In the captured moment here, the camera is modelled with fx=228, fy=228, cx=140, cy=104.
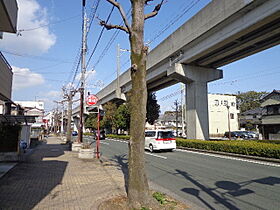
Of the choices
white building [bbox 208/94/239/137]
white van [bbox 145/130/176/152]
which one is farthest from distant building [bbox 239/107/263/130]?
white van [bbox 145/130/176/152]

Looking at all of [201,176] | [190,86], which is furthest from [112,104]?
[201,176]

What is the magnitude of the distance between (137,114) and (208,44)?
1436cm

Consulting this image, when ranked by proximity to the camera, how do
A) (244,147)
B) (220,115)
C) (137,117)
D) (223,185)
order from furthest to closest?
(220,115)
(244,147)
(223,185)
(137,117)

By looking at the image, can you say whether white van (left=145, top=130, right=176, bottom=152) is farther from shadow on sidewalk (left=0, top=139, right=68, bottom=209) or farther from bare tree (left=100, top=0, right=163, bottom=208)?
bare tree (left=100, top=0, right=163, bottom=208)

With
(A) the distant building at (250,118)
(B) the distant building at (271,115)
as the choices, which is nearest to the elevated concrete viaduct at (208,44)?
(B) the distant building at (271,115)

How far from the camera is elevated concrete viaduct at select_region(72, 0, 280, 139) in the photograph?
13906mm

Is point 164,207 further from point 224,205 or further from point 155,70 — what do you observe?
point 155,70

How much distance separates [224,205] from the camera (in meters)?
5.51

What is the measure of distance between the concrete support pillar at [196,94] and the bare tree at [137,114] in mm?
16406

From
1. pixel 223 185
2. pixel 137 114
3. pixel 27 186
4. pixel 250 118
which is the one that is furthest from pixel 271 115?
pixel 27 186

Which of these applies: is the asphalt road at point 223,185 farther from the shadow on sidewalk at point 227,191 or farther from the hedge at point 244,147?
the hedge at point 244,147

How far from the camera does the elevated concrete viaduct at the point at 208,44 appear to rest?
45.6 feet

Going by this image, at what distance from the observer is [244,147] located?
1407 centimetres

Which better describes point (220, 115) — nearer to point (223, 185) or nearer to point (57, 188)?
point (223, 185)
